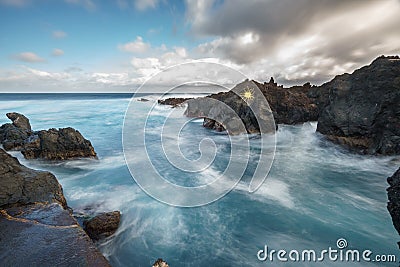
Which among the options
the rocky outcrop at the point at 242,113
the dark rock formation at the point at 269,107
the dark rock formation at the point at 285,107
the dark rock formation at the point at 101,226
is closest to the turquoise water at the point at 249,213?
the dark rock formation at the point at 101,226

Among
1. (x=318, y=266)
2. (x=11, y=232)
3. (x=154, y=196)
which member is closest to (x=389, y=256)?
(x=318, y=266)

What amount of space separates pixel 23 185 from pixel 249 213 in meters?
5.64

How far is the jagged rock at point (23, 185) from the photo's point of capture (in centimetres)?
392

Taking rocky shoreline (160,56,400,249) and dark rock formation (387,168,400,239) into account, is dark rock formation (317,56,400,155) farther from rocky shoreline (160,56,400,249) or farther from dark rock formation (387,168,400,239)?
dark rock formation (387,168,400,239)

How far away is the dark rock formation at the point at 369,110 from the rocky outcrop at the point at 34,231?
12096 mm

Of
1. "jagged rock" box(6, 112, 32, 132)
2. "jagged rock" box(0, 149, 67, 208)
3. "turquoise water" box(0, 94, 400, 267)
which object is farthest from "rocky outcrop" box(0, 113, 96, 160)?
"jagged rock" box(0, 149, 67, 208)

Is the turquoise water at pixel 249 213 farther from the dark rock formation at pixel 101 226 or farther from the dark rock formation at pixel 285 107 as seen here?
the dark rock formation at pixel 285 107

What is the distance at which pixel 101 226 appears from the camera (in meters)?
4.57

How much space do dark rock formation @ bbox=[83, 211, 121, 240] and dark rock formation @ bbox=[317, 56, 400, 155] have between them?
11.6 metres

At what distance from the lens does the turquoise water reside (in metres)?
4.44

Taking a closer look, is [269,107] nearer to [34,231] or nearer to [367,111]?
[367,111]

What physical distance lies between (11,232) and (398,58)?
1602 centimetres

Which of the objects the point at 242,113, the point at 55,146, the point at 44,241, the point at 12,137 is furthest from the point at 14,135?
the point at 242,113

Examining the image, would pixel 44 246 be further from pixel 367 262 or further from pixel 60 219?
pixel 367 262
